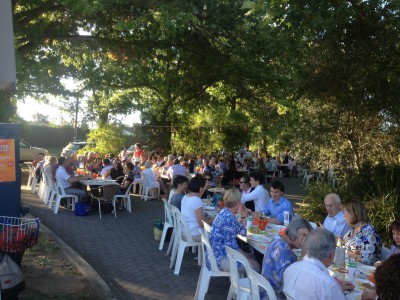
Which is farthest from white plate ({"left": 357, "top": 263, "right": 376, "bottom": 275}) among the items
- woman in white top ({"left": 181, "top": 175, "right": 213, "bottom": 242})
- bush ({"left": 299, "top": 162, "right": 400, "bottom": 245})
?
bush ({"left": 299, "top": 162, "right": 400, "bottom": 245})

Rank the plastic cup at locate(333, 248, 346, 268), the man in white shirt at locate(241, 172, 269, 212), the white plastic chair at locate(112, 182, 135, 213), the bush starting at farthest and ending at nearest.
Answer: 1. the white plastic chair at locate(112, 182, 135, 213)
2. the man in white shirt at locate(241, 172, 269, 212)
3. the bush
4. the plastic cup at locate(333, 248, 346, 268)

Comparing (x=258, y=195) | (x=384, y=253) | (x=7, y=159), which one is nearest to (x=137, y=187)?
(x=258, y=195)

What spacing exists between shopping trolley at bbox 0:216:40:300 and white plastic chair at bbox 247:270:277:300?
2275 mm

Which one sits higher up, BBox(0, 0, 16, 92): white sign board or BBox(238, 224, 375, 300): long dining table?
BBox(0, 0, 16, 92): white sign board

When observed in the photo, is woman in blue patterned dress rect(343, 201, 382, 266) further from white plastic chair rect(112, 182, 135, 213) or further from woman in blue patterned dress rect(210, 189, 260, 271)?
white plastic chair rect(112, 182, 135, 213)

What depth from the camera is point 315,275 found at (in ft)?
10.4

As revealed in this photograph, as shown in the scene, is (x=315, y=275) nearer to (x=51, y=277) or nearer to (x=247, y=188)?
(x=51, y=277)

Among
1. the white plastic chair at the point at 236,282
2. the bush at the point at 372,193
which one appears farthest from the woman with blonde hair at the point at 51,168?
the white plastic chair at the point at 236,282

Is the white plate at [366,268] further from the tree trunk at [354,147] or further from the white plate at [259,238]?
the tree trunk at [354,147]

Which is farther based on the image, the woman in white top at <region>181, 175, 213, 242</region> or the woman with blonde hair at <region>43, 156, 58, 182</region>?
the woman with blonde hair at <region>43, 156, 58, 182</region>

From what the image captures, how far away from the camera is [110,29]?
12969 millimetres

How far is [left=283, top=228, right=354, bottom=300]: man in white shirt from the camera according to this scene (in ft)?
10.3

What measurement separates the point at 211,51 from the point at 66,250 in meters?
8.34

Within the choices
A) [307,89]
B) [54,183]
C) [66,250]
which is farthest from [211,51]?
[66,250]
